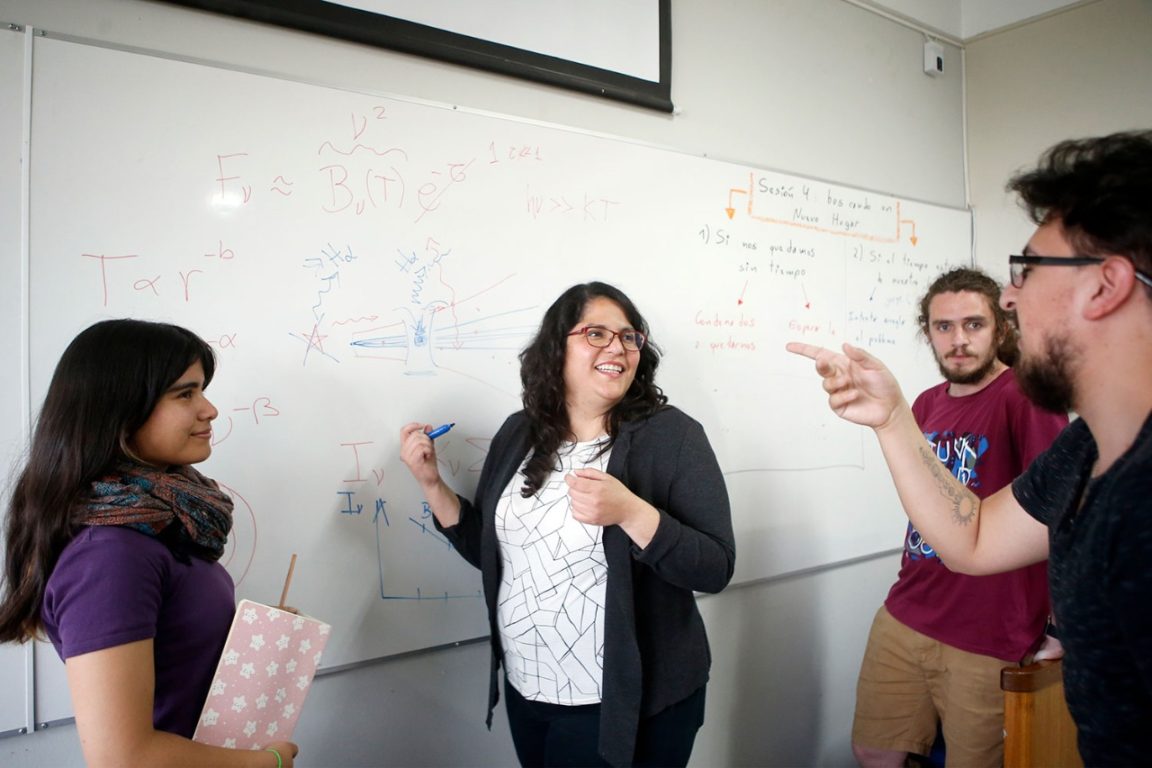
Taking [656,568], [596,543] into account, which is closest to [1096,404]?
[656,568]

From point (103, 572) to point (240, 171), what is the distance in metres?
0.91

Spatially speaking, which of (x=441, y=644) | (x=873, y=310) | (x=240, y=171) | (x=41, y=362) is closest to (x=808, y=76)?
(x=873, y=310)

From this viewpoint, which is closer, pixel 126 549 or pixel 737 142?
pixel 126 549

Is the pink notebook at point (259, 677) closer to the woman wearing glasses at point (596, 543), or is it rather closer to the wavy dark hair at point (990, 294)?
the woman wearing glasses at point (596, 543)

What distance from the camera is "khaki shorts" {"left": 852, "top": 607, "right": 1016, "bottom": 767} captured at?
1.63m

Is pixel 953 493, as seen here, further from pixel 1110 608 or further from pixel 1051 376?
pixel 1110 608

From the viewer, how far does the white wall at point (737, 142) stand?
1473mm

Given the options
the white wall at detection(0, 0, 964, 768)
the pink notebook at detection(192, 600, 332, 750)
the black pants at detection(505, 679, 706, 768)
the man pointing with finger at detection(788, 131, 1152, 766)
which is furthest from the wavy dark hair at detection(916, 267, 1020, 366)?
the pink notebook at detection(192, 600, 332, 750)

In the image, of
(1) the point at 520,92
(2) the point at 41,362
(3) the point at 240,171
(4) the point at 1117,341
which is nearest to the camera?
(4) the point at 1117,341

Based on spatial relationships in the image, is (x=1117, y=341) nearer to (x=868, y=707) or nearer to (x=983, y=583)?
(x=983, y=583)

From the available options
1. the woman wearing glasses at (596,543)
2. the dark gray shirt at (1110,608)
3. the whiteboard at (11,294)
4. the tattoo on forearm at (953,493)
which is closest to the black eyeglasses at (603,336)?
the woman wearing glasses at (596,543)

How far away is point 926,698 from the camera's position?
1.80 metres

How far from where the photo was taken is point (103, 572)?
33.3 inches

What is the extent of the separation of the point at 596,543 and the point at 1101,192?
94 cm
